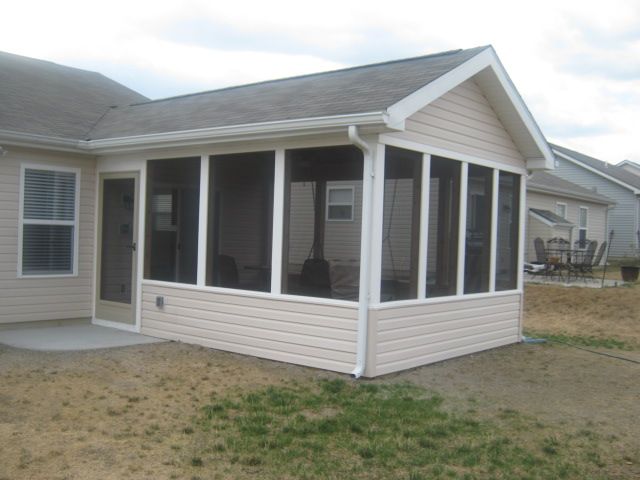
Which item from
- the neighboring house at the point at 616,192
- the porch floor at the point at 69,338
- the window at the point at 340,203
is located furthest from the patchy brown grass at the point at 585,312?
the neighboring house at the point at 616,192

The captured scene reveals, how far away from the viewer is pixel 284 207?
6.85m

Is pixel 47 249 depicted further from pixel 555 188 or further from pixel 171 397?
pixel 555 188

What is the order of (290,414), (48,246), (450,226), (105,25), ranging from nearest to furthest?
(290,414) → (450,226) → (48,246) → (105,25)

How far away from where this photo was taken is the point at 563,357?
315 inches

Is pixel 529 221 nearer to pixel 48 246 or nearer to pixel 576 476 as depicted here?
pixel 48 246

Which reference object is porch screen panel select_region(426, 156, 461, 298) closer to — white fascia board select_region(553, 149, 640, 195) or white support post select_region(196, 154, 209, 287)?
white support post select_region(196, 154, 209, 287)

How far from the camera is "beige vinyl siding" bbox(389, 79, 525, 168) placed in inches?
269

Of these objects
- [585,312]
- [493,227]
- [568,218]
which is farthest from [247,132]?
[568,218]

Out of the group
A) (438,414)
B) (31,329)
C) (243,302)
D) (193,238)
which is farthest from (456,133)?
(31,329)

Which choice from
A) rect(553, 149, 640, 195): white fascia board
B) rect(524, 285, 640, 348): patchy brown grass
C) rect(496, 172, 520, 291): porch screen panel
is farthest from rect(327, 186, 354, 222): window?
rect(553, 149, 640, 195): white fascia board

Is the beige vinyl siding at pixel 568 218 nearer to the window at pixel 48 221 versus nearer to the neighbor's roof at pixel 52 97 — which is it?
the neighbor's roof at pixel 52 97

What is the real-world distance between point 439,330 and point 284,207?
209 centimetres

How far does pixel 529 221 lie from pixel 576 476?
52.8 feet

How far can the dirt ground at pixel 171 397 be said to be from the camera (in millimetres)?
3977
